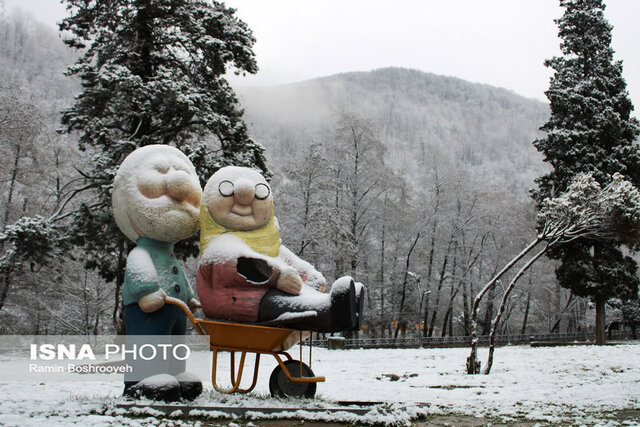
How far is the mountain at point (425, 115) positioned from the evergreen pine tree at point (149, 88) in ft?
133

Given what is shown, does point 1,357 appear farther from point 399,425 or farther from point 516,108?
point 516,108

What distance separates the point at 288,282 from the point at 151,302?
1.50 metres

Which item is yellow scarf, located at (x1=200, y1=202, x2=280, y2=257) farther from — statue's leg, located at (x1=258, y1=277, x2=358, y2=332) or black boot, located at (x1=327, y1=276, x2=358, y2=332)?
black boot, located at (x1=327, y1=276, x2=358, y2=332)

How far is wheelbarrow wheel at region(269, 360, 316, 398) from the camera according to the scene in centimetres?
608

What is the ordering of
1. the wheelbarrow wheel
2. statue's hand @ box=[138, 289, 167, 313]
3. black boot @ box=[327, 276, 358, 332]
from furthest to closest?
the wheelbarrow wheel, black boot @ box=[327, 276, 358, 332], statue's hand @ box=[138, 289, 167, 313]

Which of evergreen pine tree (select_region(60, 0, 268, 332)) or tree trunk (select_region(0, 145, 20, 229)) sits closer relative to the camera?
evergreen pine tree (select_region(60, 0, 268, 332))

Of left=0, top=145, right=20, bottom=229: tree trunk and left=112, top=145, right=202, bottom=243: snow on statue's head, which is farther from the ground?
left=0, top=145, right=20, bottom=229: tree trunk

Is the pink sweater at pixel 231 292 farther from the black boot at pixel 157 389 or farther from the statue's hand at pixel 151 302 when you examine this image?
the black boot at pixel 157 389

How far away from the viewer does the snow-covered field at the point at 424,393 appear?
→ 520 cm

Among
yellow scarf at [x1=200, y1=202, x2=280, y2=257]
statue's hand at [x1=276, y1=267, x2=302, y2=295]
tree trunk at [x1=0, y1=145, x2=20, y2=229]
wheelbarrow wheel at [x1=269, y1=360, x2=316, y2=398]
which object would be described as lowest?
wheelbarrow wheel at [x1=269, y1=360, x2=316, y2=398]

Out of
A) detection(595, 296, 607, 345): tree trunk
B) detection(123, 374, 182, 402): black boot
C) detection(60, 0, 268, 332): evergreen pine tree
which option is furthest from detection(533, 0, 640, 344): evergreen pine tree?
detection(123, 374, 182, 402): black boot

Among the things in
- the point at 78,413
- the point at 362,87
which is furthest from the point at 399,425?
the point at 362,87

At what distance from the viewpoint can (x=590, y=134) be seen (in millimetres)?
20859

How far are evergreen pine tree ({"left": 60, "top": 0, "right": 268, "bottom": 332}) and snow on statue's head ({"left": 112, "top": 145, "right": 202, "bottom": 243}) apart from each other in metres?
6.20
